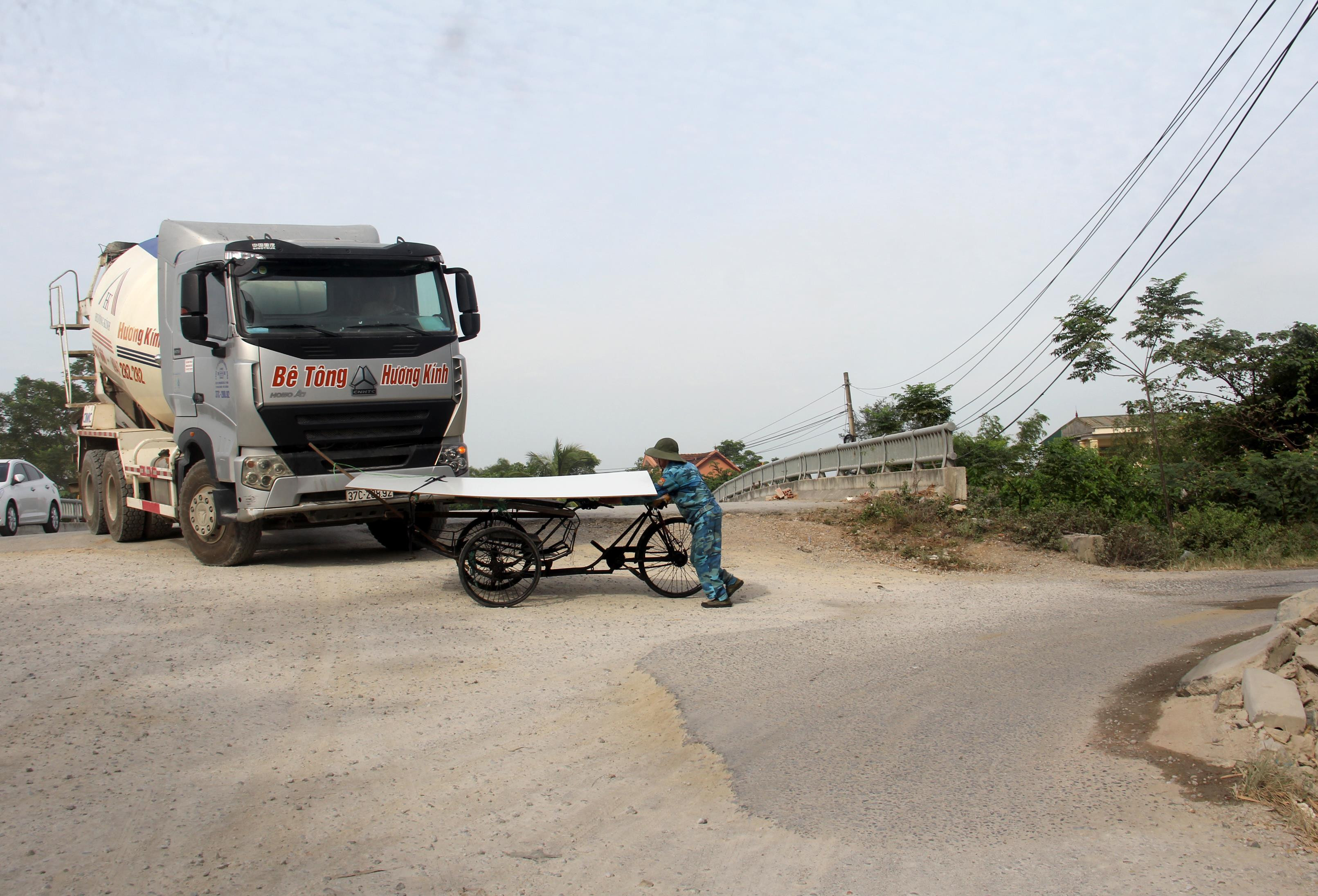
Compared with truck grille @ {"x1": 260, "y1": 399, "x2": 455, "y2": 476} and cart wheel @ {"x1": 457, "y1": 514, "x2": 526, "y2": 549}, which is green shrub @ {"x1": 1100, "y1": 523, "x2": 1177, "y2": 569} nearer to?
cart wheel @ {"x1": 457, "y1": 514, "x2": 526, "y2": 549}

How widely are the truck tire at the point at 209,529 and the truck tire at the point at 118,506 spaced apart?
7.80ft

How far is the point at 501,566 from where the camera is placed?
29.2 feet

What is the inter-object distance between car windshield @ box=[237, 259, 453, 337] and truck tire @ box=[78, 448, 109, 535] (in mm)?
5930

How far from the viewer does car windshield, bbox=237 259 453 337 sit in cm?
970

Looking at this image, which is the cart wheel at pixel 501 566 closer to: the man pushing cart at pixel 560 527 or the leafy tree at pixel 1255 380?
the man pushing cart at pixel 560 527

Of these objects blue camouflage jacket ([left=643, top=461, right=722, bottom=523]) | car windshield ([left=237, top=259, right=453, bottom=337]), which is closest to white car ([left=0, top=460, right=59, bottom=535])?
car windshield ([left=237, top=259, right=453, bottom=337])

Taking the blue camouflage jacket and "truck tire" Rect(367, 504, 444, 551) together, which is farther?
"truck tire" Rect(367, 504, 444, 551)

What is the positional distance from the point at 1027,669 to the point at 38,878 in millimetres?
5702

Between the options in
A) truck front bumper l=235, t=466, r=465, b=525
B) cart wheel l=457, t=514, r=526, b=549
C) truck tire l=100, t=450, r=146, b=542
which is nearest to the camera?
cart wheel l=457, t=514, r=526, b=549

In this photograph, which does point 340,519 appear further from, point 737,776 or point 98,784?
point 737,776

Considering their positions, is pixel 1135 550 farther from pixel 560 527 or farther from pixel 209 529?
pixel 209 529

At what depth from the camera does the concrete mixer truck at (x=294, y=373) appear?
9.66 metres

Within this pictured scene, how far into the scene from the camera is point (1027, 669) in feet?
21.1

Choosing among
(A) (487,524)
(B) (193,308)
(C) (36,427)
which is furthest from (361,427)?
(C) (36,427)
